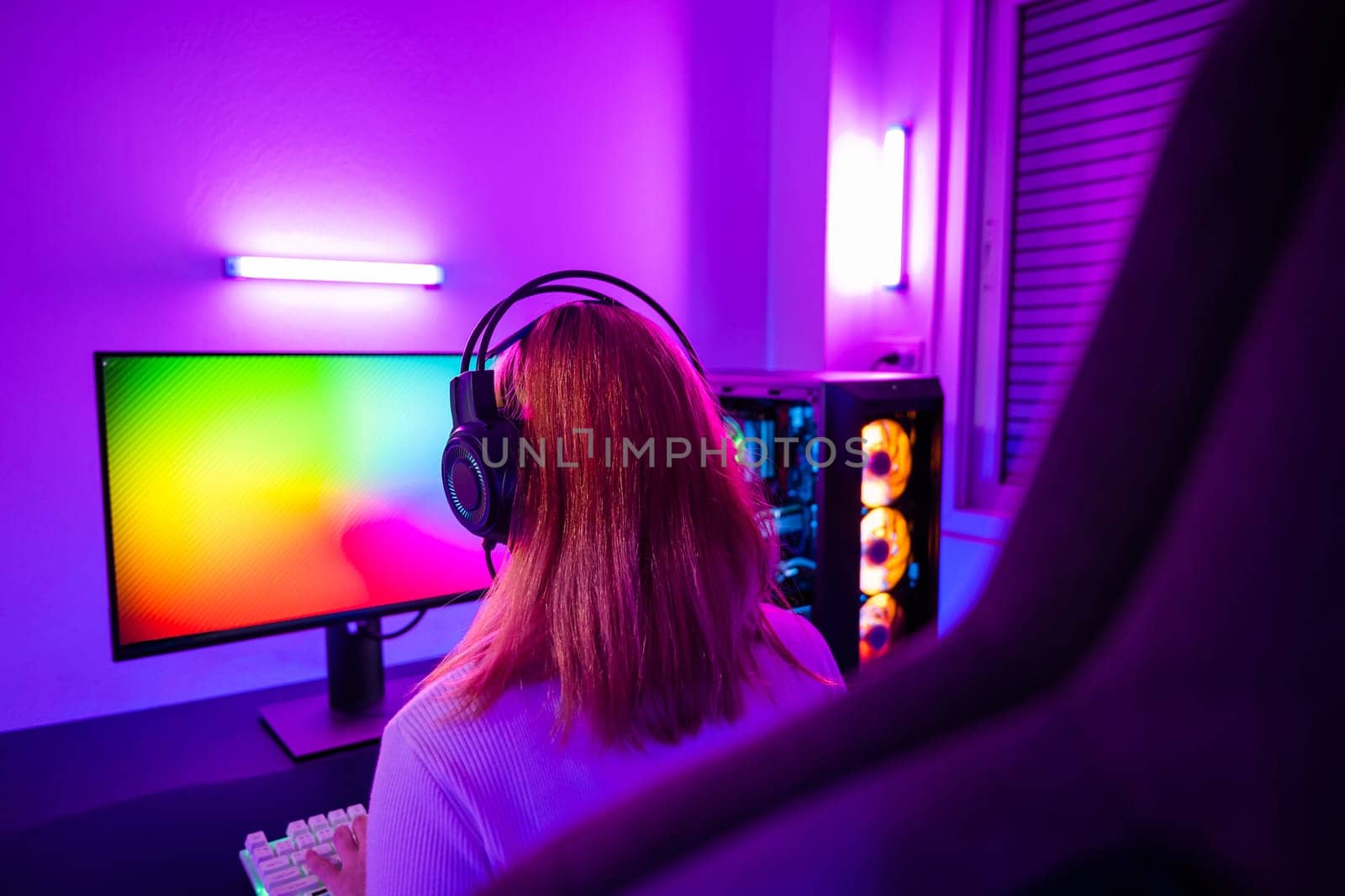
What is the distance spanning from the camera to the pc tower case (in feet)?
4.84

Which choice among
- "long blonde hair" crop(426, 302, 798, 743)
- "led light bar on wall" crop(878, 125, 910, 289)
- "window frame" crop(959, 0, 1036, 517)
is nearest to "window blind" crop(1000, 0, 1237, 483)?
"window frame" crop(959, 0, 1036, 517)

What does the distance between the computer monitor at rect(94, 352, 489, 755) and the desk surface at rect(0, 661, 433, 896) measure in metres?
0.08

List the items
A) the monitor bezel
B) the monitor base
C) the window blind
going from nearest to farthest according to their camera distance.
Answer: the monitor bezel → the monitor base → the window blind

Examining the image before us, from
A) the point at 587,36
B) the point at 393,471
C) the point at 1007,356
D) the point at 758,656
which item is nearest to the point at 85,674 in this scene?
the point at 393,471

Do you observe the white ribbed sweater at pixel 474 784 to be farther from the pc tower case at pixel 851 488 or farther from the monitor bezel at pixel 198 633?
the pc tower case at pixel 851 488

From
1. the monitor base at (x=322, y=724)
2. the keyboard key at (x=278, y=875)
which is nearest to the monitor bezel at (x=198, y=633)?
the monitor base at (x=322, y=724)

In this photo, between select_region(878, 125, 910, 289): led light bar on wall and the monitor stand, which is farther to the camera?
select_region(878, 125, 910, 289): led light bar on wall

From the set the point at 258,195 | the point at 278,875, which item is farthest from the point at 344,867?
the point at 258,195

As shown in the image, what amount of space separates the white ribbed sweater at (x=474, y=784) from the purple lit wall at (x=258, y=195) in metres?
0.93

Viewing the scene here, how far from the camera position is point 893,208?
2328 mm

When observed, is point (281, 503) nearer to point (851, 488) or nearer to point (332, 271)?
point (332, 271)

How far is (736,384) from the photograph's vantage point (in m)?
1.70

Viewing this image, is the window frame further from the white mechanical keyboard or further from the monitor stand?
the white mechanical keyboard

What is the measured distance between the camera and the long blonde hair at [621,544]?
806 millimetres
